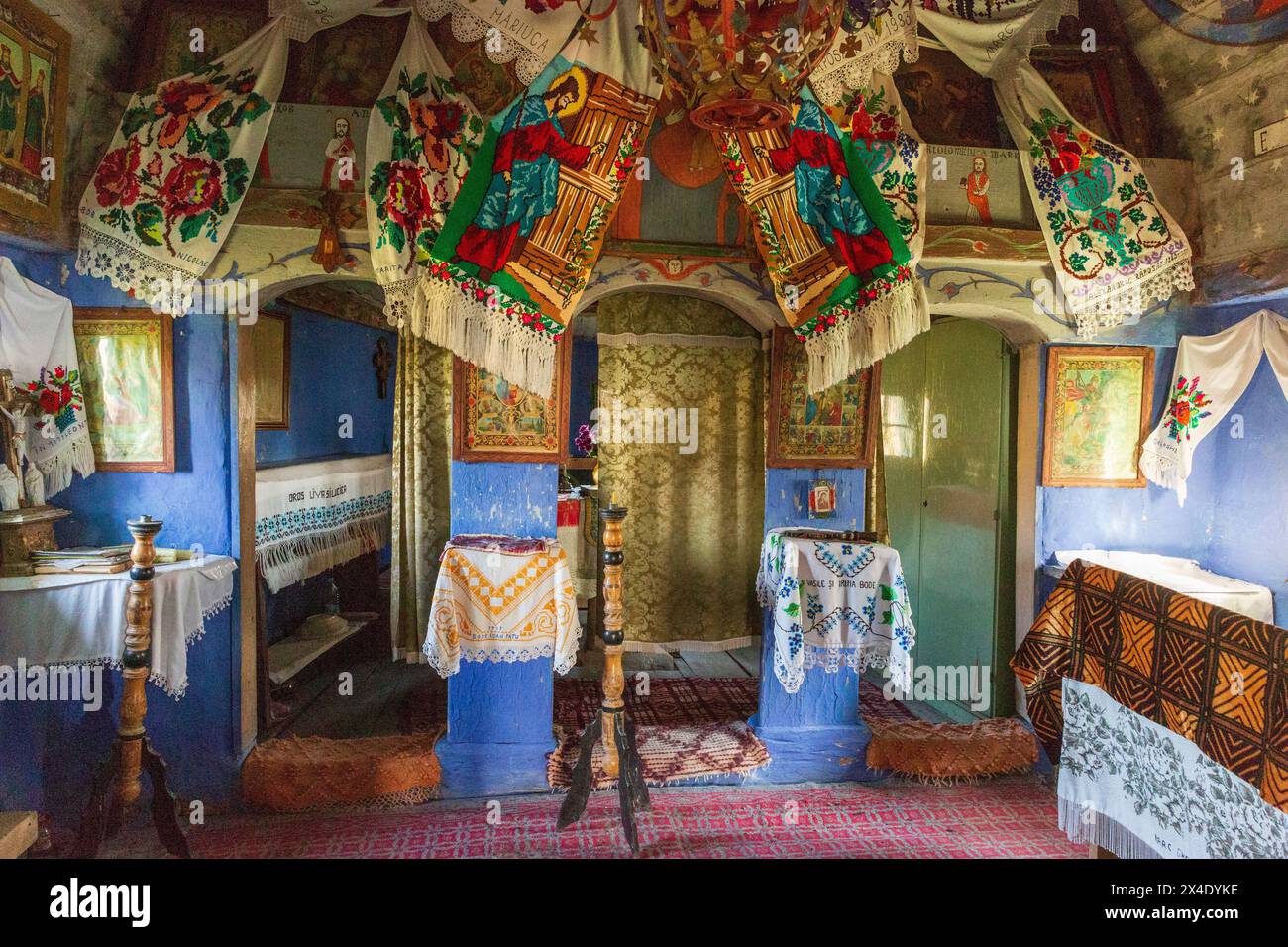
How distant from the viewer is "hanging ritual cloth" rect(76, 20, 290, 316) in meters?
3.84

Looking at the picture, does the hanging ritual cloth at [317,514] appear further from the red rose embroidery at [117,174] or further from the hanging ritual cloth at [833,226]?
the hanging ritual cloth at [833,226]

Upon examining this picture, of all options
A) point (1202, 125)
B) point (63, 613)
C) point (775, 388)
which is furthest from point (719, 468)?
point (63, 613)

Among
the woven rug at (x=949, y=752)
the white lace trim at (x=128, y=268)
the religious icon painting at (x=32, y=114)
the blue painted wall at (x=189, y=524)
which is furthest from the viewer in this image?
the woven rug at (x=949, y=752)

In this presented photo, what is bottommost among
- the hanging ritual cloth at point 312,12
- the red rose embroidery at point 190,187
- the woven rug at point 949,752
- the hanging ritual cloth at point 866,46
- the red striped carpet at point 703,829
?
the red striped carpet at point 703,829

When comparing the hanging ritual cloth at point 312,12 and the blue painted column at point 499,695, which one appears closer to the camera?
the hanging ritual cloth at point 312,12

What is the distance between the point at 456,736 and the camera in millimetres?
4301

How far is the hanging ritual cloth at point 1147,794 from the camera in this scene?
250cm

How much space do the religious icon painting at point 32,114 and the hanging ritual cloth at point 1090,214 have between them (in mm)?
4180

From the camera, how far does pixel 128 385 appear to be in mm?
4035

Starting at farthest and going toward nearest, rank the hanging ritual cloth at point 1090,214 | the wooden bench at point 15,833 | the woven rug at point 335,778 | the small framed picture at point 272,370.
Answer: the small framed picture at point 272,370 → the hanging ritual cloth at point 1090,214 → the woven rug at point 335,778 → the wooden bench at point 15,833

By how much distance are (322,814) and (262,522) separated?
1.68 metres

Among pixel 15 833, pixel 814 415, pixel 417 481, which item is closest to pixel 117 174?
pixel 417 481

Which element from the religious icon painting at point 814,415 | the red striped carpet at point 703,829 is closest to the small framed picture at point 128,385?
the red striped carpet at point 703,829

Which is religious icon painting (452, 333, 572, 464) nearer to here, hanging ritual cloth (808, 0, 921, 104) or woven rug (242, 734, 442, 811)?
woven rug (242, 734, 442, 811)
